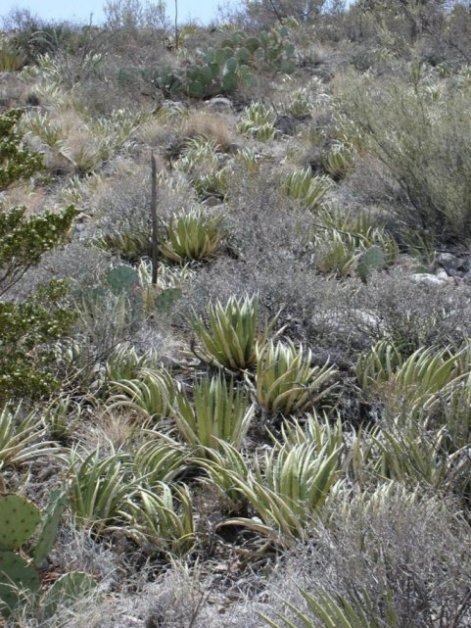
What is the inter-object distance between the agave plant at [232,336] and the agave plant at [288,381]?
0.33 meters

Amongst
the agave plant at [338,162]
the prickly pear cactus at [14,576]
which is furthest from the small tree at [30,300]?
the agave plant at [338,162]

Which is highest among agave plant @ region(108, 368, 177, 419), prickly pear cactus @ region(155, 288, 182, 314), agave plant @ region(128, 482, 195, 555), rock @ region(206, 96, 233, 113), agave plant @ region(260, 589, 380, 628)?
rock @ region(206, 96, 233, 113)

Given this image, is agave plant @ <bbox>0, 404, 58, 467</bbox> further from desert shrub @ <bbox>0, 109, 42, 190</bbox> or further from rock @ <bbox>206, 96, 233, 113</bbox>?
rock @ <bbox>206, 96, 233, 113</bbox>

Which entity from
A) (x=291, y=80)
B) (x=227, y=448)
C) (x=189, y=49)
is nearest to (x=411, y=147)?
(x=227, y=448)

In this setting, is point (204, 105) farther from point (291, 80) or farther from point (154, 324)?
point (154, 324)

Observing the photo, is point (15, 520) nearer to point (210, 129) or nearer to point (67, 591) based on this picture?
point (67, 591)

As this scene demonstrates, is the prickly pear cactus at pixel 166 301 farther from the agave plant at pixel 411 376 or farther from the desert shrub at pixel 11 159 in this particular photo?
the desert shrub at pixel 11 159

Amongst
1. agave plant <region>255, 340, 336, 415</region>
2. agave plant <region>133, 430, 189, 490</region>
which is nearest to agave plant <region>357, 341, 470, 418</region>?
agave plant <region>255, 340, 336, 415</region>

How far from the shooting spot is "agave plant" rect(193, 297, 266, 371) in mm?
5988

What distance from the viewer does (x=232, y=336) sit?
6.00m

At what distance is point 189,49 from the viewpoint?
21.5 metres

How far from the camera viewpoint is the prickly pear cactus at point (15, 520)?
11.8 ft

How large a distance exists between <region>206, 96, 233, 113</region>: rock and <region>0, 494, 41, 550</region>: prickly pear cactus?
1306 cm

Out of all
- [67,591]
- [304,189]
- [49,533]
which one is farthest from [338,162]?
[67,591]
